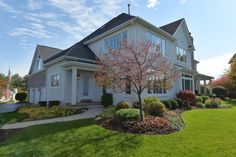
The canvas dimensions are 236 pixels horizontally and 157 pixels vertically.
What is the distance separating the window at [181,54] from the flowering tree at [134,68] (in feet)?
43.9

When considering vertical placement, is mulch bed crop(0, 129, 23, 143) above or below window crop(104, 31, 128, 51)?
below

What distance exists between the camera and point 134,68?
26.9 ft

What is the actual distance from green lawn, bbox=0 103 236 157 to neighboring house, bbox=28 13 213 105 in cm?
719

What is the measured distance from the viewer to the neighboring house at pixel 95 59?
14.5 meters

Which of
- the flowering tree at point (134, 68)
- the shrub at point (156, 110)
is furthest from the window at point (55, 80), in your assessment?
the shrub at point (156, 110)

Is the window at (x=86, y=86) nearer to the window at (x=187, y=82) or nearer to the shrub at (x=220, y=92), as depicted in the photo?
the window at (x=187, y=82)

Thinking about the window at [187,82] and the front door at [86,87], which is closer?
the front door at [86,87]

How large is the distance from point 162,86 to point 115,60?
9.64 ft

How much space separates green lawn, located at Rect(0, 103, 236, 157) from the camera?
5086mm

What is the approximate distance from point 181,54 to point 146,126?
17.0 meters

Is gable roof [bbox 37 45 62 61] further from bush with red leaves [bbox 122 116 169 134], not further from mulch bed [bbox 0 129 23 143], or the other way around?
bush with red leaves [bbox 122 116 169 134]

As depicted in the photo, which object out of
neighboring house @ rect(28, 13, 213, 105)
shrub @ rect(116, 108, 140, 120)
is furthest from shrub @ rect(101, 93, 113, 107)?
shrub @ rect(116, 108, 140, 120)

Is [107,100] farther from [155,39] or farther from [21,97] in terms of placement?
[21,97]

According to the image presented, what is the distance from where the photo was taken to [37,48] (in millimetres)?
24750
